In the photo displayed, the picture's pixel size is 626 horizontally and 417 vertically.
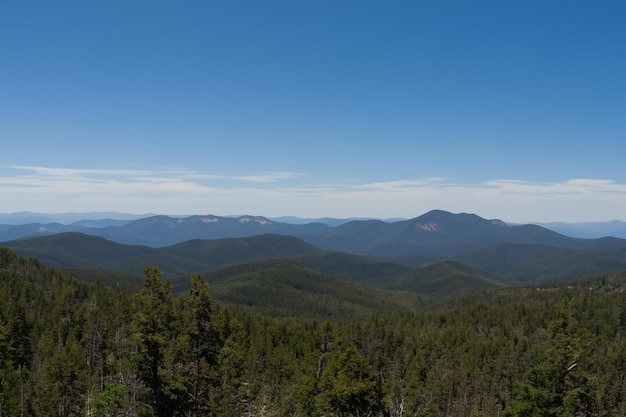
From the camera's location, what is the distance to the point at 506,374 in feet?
366

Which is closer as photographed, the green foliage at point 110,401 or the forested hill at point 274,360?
the forested hill at point 274,360

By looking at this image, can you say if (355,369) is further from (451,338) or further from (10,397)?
(451,338)

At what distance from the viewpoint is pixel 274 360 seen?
95.5 m

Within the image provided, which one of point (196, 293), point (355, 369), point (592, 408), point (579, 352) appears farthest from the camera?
point (592, 408)

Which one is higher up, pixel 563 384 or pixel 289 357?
pixel 563 384

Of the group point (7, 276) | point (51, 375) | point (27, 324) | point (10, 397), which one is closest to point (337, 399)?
point (10, 397)

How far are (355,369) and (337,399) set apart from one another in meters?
4.74

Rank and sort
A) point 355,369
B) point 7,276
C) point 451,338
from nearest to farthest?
point 355,369 < point 451,338 < point 7,276

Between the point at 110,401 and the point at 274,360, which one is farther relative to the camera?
the point at 274,360

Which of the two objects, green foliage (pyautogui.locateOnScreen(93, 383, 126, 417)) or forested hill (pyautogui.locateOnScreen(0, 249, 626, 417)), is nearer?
forested hill (pyautogui.locateOnScreen(0, 249, 626, 417))

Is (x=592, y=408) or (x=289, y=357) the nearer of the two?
(x=592, y=408)

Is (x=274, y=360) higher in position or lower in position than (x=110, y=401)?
lower

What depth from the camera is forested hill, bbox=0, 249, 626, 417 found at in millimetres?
31781

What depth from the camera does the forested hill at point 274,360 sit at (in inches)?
1251
